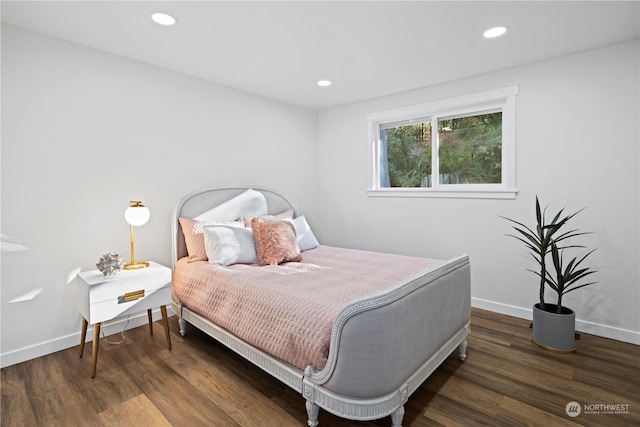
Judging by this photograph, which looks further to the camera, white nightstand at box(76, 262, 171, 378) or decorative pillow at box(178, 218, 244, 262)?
decorative pillow at box(178, 218, 244, 262)

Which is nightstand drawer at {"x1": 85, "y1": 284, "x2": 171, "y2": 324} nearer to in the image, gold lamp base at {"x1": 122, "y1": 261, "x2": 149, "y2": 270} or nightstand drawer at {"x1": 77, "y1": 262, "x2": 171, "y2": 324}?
nightstand drawer at {"x1": 77, "y1": 262, "x2": 171, "y2": 324}

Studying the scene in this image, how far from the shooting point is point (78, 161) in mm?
2607

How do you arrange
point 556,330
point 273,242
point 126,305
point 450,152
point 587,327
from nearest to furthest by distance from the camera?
point 126,305
point 556,330
point 587,327
point 273,242
point 450,152

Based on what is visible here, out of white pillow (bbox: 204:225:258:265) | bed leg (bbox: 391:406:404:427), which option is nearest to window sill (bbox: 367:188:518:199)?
A: white pillow (bbox: 204:225:258:265)

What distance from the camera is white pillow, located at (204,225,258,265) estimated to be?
2.82 metres

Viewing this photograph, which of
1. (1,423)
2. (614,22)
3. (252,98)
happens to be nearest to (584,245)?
(614,22)

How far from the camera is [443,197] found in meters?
3.57

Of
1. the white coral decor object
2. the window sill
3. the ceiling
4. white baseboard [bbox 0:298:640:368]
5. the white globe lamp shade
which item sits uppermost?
the ceiling

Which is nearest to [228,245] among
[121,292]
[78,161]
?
[121,292]

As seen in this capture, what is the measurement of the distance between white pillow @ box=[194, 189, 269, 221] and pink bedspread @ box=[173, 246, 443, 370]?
60 centimetres

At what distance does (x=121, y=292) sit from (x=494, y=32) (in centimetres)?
319

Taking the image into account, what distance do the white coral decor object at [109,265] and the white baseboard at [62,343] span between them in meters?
0.70

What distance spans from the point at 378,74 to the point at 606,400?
9.71 feet

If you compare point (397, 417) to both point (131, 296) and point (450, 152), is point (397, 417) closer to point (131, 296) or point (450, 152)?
point (131, 296)
